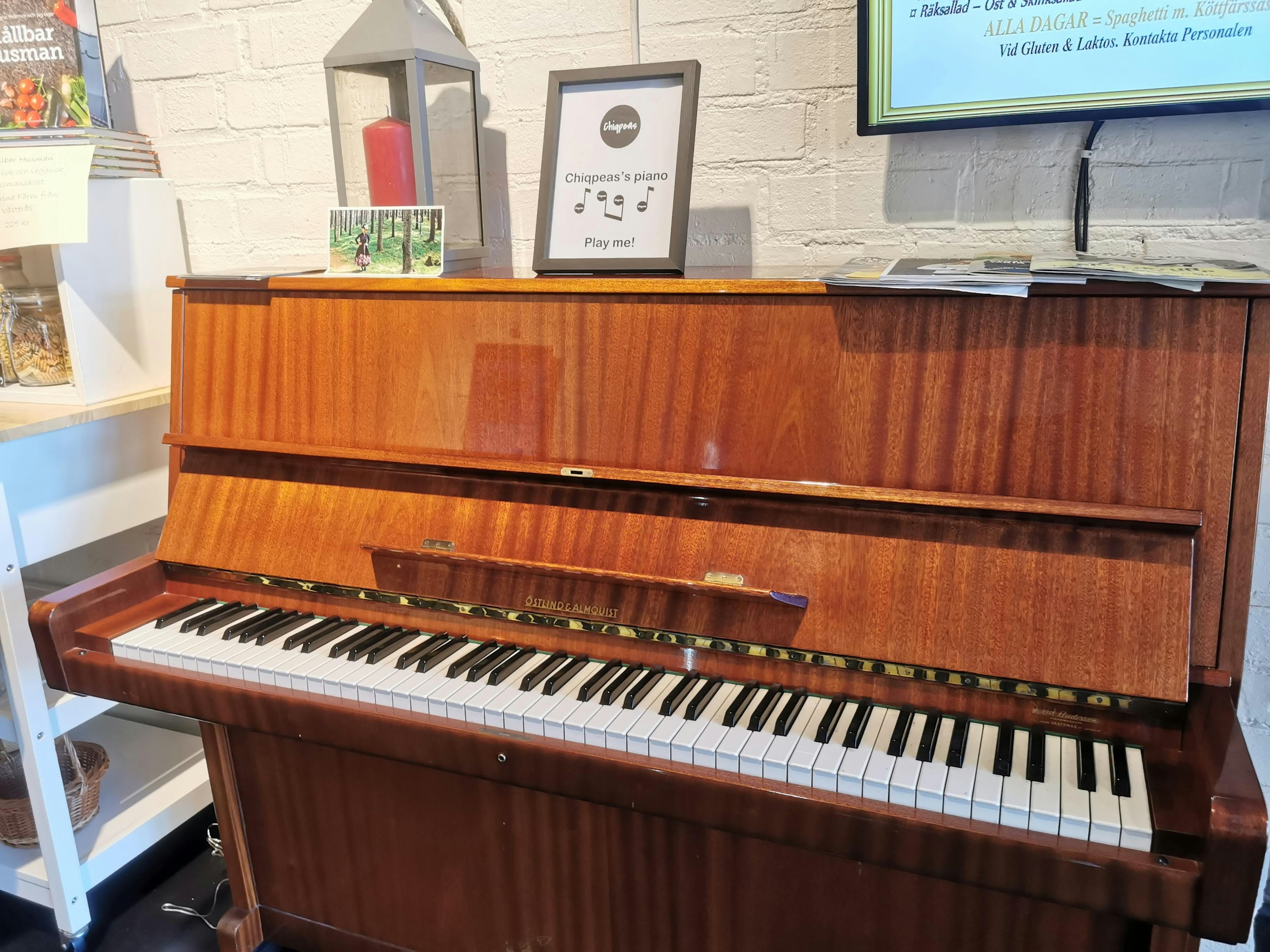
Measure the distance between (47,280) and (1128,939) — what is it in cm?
212

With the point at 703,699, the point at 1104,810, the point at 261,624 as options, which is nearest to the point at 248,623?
the point at 261,624

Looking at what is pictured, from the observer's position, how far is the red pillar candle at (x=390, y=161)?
4.90ft

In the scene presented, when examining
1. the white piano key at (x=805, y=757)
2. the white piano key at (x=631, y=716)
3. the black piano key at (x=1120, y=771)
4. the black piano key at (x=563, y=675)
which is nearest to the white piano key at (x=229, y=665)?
the black piano key at (x=563, y=675)

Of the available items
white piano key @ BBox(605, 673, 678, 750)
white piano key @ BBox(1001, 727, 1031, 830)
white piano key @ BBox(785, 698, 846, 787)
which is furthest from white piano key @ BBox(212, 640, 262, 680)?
white piano key @ BBox(1001, 727, 1031, 830)

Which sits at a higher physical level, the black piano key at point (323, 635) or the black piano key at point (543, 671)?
the black piano key at point (323, 635)

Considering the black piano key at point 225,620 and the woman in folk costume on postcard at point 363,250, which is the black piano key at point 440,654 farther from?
the woman in folk costume on postcard at point 363,250

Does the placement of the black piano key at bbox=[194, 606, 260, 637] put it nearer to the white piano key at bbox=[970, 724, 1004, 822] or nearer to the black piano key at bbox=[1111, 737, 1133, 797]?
the white piano key at bbox=[970, 724, 1004, 822]

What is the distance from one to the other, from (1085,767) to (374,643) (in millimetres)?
899

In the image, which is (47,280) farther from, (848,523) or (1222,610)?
(1222,610)

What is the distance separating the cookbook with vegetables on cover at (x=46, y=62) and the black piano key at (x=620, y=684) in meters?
1.46

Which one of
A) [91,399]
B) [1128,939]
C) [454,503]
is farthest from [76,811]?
[1128,939]

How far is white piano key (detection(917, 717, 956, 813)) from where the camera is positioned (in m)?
0.94

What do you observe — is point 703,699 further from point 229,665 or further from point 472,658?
point 229,665

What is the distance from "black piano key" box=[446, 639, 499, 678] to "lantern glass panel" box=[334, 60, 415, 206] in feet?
2.36
